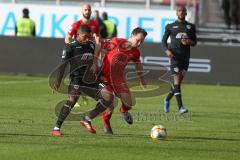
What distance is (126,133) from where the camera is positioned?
47.6ft

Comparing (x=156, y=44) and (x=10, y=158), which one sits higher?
(x=10, y=158)

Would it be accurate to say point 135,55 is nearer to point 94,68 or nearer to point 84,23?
point 94,68

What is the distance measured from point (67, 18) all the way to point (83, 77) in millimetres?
18970

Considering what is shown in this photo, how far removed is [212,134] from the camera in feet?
48.4

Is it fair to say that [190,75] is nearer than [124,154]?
No

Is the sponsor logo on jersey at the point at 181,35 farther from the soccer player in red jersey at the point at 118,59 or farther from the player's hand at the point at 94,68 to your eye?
the player's hand at the point at 94,68

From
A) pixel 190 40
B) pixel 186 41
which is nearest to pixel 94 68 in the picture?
pixel 186 41

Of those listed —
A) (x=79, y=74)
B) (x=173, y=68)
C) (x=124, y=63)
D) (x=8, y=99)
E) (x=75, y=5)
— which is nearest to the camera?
(x=79, y=74)

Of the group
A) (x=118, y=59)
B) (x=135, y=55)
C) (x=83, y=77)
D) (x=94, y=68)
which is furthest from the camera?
(x=135, y=55)

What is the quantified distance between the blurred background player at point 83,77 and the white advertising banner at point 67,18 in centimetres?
1811

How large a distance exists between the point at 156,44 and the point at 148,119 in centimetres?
1012

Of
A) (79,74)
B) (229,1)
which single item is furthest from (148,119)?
(229,1)

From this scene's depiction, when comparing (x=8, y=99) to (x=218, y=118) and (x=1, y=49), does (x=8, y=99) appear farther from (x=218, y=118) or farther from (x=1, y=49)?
(x=1, y=49)

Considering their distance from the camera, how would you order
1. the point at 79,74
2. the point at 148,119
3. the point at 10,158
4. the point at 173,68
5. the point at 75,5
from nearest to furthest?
the point at 10,158 < the point at 79,74 < the point at 148,119 < the point at 173,68 < the point at 75,5
